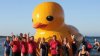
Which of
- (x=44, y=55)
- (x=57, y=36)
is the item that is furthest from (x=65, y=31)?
(x=44, y=55)

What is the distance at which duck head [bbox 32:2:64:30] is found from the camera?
17453 mm

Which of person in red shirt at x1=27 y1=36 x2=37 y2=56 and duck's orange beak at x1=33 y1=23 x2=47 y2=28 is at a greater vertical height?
duck's orange beak at x1=33 y1=23 x2=47 y2=28

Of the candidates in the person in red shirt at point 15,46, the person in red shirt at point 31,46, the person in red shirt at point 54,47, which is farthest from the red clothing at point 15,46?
the person in red shirt at point 54,47

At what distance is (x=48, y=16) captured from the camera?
17.5 m

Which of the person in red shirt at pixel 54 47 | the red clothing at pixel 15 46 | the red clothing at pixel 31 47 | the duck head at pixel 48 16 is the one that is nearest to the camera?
the person in red shirt at pixel 54 47

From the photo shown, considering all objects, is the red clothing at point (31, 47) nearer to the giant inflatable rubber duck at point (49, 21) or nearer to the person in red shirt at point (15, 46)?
the giant inflatable rubber duck at point (49, 21)

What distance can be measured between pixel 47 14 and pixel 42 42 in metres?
1.59

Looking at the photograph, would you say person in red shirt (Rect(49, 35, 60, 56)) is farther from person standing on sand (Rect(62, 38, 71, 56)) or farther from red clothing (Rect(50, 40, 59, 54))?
person standing on sand (Rect(62, 38, 71, 56))

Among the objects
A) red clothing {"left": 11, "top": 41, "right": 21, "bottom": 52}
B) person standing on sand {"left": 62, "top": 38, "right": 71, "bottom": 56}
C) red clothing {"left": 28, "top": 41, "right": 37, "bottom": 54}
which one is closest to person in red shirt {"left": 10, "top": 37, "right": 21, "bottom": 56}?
red clothing {"left": 11, "top": 41, "right": 21, "bottom": 52}

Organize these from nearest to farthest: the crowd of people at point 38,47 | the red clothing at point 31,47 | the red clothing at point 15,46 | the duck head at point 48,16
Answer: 1. the crowd of people at point 38,47
2. the red clothing at point 31,47
3. the duck head at point 48,16
4. the red clothing at point 15,46

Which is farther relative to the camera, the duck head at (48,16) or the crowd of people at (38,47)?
the duck head at (48,16)

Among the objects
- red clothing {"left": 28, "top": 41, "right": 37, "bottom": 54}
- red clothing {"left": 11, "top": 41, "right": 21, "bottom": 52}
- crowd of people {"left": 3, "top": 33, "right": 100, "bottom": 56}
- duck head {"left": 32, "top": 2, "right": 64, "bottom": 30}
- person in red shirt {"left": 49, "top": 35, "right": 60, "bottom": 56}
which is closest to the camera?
person in red shirt {"left": 49, "top": 35, "right": 60, "bottom": 56}

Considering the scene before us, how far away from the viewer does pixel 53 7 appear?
17.7m

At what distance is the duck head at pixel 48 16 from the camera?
17.5 metres
